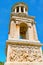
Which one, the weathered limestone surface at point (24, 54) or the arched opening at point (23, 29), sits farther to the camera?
the arched opening at point (23, 29)

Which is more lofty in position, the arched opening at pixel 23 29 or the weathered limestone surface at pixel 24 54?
the arched opening at pixel 23 29

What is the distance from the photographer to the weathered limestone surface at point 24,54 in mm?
11761

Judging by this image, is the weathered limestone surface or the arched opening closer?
the weathered limestone surface

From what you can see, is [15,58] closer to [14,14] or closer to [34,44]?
[34,44]

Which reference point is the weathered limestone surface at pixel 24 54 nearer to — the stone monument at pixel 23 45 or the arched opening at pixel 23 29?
the stone monument at pixel 23 45

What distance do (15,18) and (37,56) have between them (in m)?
4.86

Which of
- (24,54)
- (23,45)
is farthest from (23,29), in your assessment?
(24,54)

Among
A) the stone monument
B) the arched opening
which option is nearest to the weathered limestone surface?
the stone monument

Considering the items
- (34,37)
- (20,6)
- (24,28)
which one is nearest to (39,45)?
(34,37)

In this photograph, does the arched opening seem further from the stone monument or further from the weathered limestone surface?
the weathered limestone surface

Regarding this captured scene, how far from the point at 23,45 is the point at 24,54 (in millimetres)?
935

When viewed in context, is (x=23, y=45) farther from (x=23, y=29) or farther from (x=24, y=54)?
(x=23, y=29)

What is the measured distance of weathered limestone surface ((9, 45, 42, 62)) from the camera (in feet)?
38.6

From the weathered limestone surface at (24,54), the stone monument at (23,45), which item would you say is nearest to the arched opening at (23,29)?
the stone monument at (23,45)
